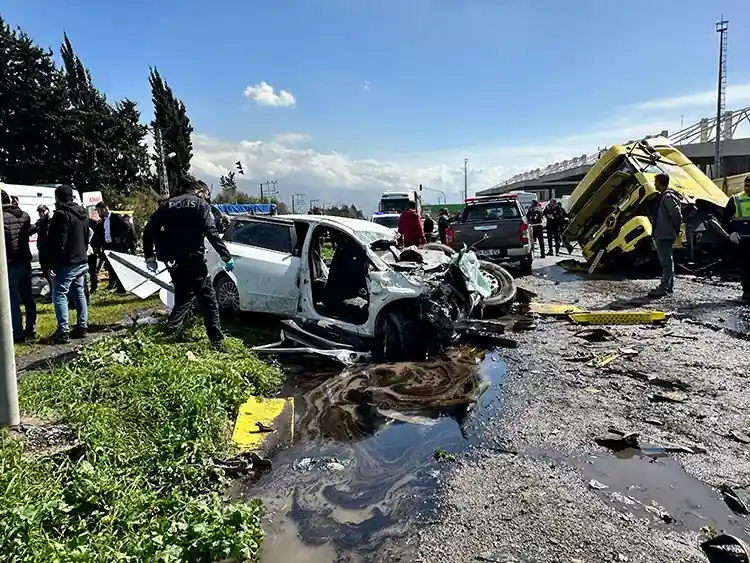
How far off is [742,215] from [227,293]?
26.9ft

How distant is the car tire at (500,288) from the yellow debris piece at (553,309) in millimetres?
434

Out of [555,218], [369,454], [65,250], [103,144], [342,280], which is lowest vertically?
[369,454]

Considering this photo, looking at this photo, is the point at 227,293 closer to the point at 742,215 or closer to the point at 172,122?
the point at 742,215

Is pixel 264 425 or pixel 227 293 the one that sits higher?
pixel 227 293

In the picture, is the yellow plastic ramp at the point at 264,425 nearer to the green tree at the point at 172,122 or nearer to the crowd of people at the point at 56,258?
the crowd of people at the point at 56,258

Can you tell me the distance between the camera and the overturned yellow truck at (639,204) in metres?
11.4

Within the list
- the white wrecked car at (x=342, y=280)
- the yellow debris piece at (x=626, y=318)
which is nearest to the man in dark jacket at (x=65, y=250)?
the white wrecked car at (x=342, y=280)

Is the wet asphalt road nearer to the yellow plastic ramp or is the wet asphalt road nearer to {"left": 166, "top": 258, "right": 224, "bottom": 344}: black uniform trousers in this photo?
the yellow plastic ramp

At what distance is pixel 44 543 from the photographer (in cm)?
247

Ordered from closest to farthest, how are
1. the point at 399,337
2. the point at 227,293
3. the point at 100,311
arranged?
the point at 399,337
the point at 227,293
the point at 100,311

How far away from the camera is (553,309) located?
27.9ft

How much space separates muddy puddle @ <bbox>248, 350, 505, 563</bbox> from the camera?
9.53ft

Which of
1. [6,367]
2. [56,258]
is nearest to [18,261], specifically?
[56,258]

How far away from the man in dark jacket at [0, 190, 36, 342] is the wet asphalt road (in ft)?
19.3
